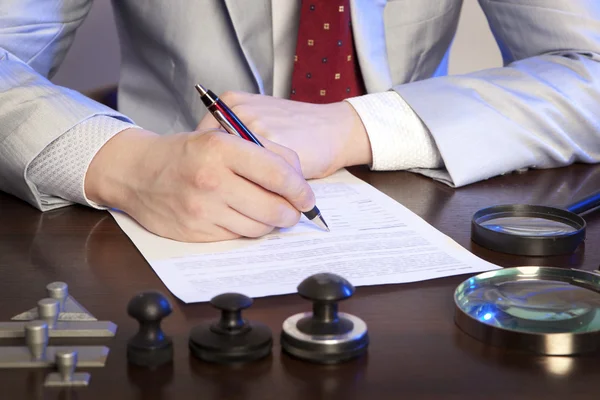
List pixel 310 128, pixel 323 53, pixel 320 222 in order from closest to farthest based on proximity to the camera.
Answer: pixel 320 222
pixel 310 128
pixel 323 53

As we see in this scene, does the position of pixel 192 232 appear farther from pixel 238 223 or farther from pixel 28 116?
pixel 28 116

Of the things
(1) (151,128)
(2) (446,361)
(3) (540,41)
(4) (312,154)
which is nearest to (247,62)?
(1) (151,128)

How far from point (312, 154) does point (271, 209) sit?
0.27 metres

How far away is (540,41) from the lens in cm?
154

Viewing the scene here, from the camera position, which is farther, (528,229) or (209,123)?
→ (209,123)

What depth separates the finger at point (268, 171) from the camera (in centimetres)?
94

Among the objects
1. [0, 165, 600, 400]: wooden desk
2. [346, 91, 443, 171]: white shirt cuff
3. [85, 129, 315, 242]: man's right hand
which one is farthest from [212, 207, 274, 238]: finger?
[346, 91, 443, 171]: white shirt cuff

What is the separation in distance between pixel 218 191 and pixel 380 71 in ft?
2.29

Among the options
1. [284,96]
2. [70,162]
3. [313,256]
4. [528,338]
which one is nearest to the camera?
[528,338]

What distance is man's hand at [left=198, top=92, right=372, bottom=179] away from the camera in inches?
47.5

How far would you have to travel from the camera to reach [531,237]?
0.91 m

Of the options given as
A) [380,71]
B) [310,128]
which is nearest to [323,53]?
[380,71]

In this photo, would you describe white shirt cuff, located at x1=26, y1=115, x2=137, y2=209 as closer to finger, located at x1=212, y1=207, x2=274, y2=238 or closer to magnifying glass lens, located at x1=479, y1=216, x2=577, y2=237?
finger, located at x1=212, y1=207, x2=274, y2=238

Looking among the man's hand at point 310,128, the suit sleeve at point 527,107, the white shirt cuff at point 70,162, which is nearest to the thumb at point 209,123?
the man's hand at point 310,128
